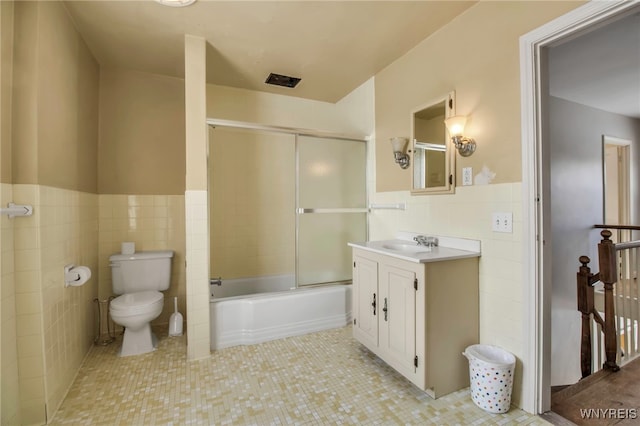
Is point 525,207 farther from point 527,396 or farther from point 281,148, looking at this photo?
point 281,148

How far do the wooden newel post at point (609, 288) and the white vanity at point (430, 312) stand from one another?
1.30m

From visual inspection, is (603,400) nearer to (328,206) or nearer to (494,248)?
(494,248)

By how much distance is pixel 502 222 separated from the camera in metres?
1.68

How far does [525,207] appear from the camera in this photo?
156 cm

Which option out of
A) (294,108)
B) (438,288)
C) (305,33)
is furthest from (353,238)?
Answer: (305,33)

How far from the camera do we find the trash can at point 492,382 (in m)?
1.55

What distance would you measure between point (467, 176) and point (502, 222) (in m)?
0.38

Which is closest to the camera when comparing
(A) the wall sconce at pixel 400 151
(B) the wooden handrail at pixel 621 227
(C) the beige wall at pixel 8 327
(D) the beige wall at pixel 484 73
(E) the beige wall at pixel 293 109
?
(C) the beige wall at pixel 8 327

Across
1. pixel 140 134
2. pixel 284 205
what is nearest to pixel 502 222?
pixel 284 205

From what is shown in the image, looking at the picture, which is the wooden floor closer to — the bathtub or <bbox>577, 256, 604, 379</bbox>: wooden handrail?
<bbox>577, 256, 604, 379</bbox>: wooden handrail

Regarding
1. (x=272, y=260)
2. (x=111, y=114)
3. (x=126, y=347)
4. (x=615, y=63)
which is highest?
(x=615, y=63)

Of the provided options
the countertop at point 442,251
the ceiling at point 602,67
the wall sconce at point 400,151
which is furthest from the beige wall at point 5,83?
the ceiling at point 602,67

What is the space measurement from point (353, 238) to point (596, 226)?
259 cm

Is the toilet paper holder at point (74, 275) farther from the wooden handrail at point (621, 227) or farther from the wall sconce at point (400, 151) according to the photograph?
the wooden handrail at point (621, 227)
